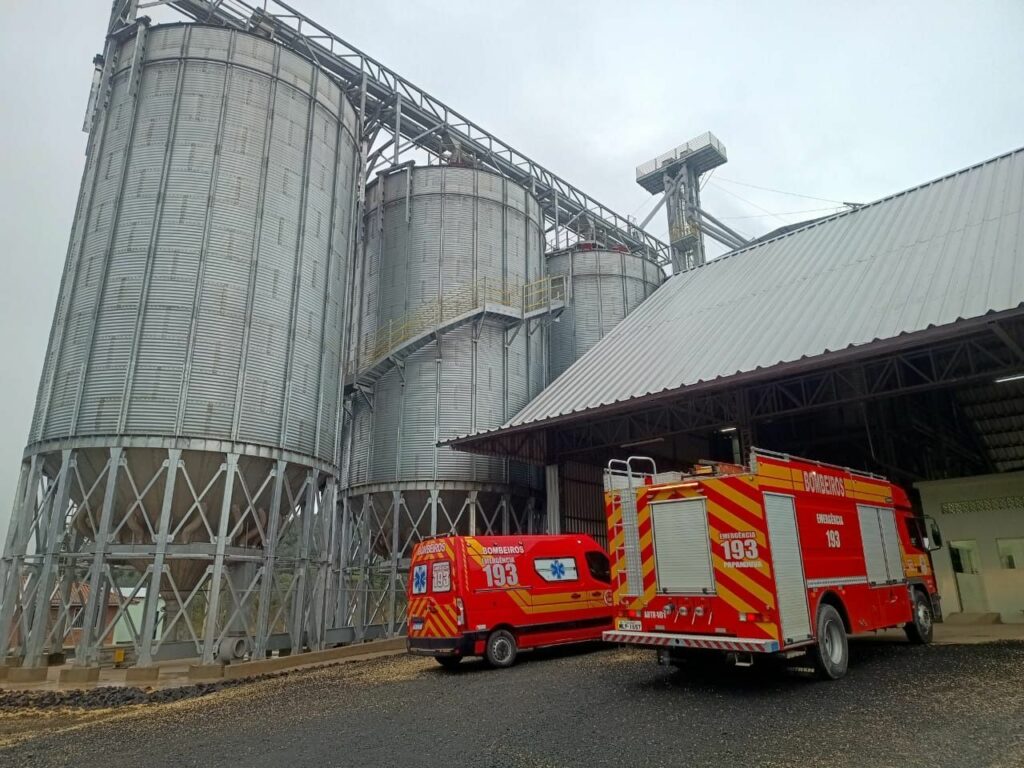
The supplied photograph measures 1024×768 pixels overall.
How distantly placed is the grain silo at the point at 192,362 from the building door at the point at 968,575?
20107mm

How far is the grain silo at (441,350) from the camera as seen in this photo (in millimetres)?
24328

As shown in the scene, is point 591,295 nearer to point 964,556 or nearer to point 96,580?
point 964,556

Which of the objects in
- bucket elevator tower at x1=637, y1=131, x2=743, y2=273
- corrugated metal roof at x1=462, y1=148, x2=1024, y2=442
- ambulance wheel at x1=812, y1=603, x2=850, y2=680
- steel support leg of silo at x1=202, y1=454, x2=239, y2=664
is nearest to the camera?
ambulance wheel at x1=812, y1=603, x2=850, y2=680

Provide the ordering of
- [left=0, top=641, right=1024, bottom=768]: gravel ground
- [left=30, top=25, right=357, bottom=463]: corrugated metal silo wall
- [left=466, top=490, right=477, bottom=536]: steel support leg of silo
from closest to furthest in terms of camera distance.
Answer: [left=0, top=641, right=1024, bottom=768]: gravel ground < [left=30, top=25, right=357, bottom=463]: corrugated metal silo wall < [left=466, top=490, right=477, bottom=536]: steel support leg of silo

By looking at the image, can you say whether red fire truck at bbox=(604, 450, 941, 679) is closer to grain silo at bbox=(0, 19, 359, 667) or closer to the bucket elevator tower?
grain silo at bbox=(0, 19, 359, 667)

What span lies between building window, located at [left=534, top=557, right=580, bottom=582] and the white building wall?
1341cm

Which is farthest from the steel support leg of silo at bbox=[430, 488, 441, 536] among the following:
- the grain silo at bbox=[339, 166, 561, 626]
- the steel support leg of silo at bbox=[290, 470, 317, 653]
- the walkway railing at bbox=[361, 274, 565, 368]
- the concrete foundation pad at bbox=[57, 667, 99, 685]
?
the concrete foundation pad at bbox=[57, 667, 99, 685]

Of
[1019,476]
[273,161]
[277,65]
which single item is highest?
[277,65]

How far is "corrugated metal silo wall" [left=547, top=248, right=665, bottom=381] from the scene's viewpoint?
110 feet

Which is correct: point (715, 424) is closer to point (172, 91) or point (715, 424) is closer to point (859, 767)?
point (859, 767)

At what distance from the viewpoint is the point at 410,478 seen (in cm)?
2400

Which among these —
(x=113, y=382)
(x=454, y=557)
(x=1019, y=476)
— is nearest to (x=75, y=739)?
(x=454, y=557)

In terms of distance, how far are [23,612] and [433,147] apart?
82.2 ft

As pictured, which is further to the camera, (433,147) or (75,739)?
(433,147)
